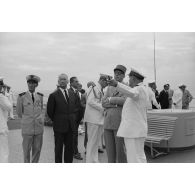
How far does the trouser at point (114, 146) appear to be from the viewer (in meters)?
4.31

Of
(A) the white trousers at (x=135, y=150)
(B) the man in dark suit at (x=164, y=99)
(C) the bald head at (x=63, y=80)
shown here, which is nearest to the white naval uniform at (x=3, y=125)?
(C) the bald head at (x=63, y=80)

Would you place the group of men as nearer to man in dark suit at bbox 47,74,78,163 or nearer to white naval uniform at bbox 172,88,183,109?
white naval uniform at bbox 172,88,183,109

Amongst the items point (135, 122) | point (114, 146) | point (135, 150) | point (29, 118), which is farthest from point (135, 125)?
point (29, 118)

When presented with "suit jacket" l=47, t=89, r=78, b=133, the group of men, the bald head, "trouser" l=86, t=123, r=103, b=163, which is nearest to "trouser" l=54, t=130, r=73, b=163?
"suit jacket" l=47, t=89, r=78, b=133

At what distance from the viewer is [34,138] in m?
4.55

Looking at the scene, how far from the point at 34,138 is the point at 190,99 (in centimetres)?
821

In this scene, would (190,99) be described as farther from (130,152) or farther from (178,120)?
(130,152)

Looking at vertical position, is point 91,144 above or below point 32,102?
below

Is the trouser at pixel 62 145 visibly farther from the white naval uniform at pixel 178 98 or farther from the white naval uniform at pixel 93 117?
the white naval uniform at pixel 178 98

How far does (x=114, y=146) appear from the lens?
14.6 feet

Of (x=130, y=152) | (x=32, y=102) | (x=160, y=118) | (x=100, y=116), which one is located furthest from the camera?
(x=160, y=118)

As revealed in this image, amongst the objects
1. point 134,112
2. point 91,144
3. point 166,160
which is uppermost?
point 134,112

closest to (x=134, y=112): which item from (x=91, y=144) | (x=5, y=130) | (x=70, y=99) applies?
(x=70, y=99)

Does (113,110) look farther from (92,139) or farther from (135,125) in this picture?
(92,139)
